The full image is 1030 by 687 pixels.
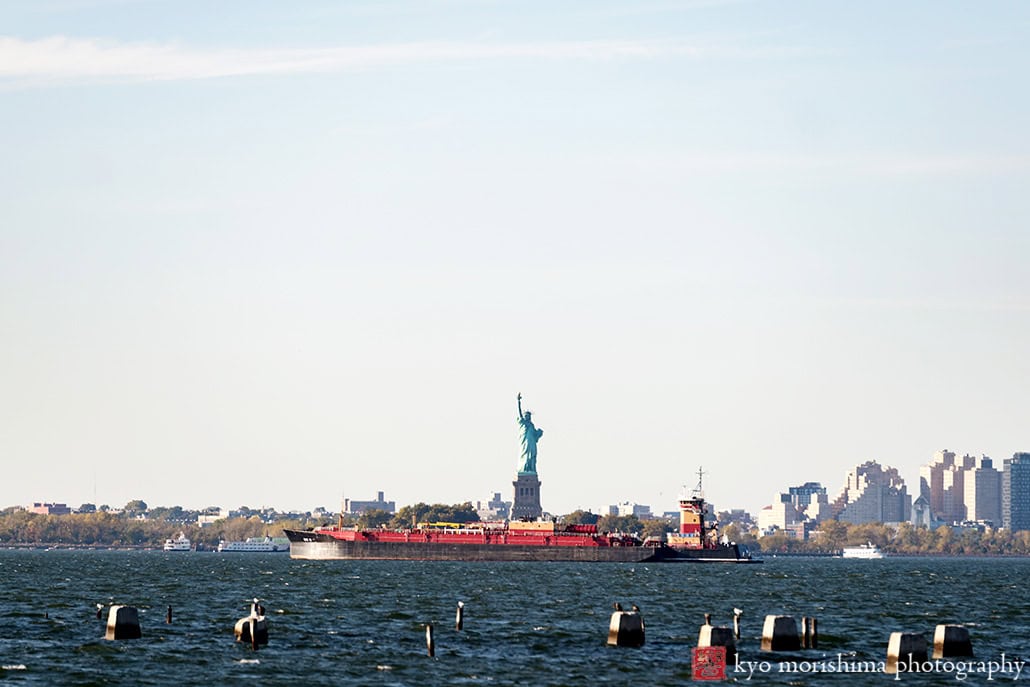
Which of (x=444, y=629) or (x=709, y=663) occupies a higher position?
(x=444, y=629)

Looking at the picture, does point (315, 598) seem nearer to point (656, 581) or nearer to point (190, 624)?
point (190, 624)

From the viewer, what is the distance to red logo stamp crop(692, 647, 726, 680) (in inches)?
2699

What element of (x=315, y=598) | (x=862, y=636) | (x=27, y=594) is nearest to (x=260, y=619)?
(x=862, y=636)

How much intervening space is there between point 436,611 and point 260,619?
28.6 metres

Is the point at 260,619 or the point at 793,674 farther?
the point at 260,619

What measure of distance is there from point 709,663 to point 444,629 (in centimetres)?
2380

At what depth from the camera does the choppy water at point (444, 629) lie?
226ft

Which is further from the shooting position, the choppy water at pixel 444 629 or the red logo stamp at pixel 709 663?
the choppy water at pixel 444 629

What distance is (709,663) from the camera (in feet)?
229

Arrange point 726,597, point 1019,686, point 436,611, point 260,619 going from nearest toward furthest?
1. point 1019,686
2. point 260,619
3. point 436,611
4. point 726,597

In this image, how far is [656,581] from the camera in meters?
169

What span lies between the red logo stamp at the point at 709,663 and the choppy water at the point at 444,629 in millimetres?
773

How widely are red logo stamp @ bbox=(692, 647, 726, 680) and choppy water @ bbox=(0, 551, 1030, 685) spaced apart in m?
0.77

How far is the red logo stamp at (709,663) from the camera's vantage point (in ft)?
225
